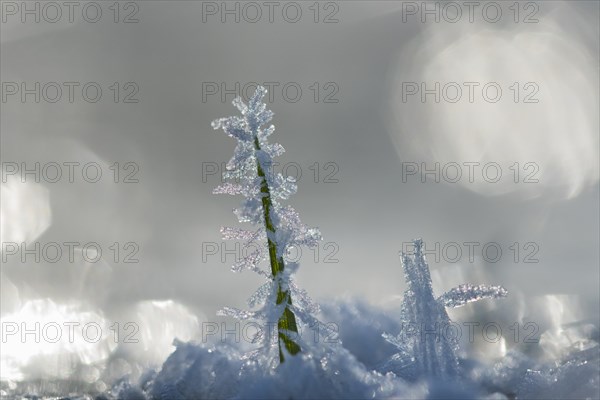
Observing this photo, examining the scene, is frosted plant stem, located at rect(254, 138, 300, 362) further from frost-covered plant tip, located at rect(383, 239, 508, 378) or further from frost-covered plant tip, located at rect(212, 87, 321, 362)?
frost-covered plant tip, located at rect(383, 239, 508, 378)

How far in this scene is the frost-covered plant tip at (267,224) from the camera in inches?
871

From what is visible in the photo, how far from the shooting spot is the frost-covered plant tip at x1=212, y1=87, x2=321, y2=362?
2212cm

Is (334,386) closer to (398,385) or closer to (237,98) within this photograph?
(398,385)

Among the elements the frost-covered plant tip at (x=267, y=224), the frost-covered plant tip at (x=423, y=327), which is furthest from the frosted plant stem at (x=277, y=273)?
the frost-covered plant tip at (x=423, y=327)

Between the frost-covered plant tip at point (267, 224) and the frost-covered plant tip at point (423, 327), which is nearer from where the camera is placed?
the frost-covered plant tip at point (267, 224)

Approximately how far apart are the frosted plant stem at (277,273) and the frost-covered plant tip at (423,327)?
688 centimetres

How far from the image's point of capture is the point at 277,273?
22234mm

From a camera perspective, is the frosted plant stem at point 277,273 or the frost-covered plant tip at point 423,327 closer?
the frosted plant stem at point 277,273

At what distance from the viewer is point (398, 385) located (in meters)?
19.6

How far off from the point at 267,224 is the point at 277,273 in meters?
2.23

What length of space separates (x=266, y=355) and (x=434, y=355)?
28.6ft

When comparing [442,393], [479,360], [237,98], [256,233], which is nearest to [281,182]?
[256,233]

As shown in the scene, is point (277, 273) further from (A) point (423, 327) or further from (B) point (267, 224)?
(A) point (423, 327)

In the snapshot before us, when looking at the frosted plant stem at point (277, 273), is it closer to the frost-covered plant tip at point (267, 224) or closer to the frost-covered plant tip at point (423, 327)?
the frost-covered plant tip at point (267, 224)
